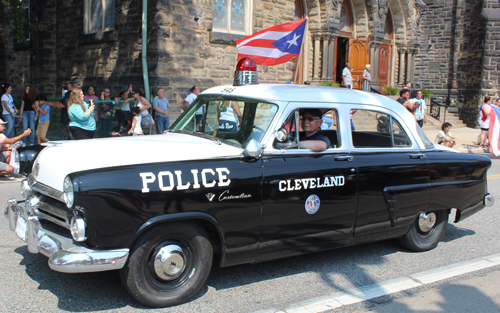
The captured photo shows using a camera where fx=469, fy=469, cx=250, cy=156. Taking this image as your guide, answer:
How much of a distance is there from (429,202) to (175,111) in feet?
31.1

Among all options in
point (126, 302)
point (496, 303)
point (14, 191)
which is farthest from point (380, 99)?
point (14, 191)

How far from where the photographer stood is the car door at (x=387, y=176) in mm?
4617

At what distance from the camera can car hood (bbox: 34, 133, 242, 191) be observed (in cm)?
356

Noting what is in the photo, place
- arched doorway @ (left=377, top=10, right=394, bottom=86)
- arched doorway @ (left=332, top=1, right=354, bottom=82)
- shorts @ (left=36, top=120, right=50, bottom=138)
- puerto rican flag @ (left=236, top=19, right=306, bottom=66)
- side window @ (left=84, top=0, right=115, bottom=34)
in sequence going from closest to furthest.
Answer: puerto rican flag @ (left=236, top=19, right=306, bottom=66)
shorts @ (left=36, top=120, right=50, bottom=138)
side window @ (left=84, top=0, right=115, bottom=34)
arched doorway @ (left=332, top=1, right=354, bottom=82)
arched doorway @ (left=377, top=10, right=394, bottom=86)

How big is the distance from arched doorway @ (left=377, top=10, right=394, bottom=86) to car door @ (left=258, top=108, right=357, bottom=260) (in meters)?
20.5

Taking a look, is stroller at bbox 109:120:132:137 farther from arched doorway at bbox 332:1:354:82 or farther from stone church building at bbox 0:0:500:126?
arched doorway at bbox 332:1:354:82

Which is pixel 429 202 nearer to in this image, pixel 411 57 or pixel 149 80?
pixel 149 80

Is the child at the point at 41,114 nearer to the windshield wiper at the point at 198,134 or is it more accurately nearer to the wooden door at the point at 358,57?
the windshield wiper at the point at 198,134

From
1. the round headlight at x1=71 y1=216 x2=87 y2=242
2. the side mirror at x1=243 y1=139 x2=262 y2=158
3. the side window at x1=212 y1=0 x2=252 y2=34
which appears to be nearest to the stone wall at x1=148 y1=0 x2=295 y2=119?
the side window at x1=212 y1=0 x2=252 y2=34

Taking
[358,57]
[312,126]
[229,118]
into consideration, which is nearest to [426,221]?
[312,126]

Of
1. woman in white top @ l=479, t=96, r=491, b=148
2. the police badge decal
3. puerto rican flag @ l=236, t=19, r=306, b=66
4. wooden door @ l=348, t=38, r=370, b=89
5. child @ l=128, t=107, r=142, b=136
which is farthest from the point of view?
wooden door @ l=348, t=38, r=370, b=89

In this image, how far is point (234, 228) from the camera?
386 centimetres

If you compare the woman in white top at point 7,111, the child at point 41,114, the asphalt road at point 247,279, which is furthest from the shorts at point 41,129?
the asphalt road at point 247,279

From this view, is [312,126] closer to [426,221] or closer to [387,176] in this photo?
[387,176]
